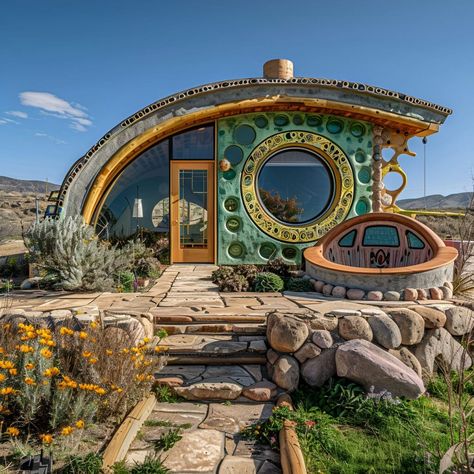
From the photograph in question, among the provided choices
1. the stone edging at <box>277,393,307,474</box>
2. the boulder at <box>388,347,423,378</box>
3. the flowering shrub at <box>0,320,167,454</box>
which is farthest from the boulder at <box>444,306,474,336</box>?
the flowering shrub at <box>0,320,167,454</box>

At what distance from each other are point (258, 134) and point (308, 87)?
5.16 feet

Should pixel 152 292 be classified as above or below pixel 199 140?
below

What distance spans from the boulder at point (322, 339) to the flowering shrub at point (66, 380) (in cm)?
170

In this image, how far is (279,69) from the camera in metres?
10.2

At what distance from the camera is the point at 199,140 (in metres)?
9.92

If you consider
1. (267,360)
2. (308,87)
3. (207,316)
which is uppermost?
(308,87)

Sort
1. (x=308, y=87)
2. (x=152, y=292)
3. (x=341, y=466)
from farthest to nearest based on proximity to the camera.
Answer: (x=308, y=87)
(x=152, y=292)
(x=341, y=466)

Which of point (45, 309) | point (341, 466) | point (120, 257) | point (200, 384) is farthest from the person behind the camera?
point (120, 257)

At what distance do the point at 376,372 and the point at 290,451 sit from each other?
4.93 feet

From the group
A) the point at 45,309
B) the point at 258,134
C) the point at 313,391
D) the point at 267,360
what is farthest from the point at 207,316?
the point at 258,134

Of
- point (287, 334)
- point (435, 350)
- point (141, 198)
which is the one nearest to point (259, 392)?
point (287, 334)

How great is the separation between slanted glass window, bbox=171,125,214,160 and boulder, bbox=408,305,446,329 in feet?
20.9

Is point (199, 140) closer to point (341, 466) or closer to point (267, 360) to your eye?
point (267, 360)

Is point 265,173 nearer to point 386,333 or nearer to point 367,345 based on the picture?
point 386,333
